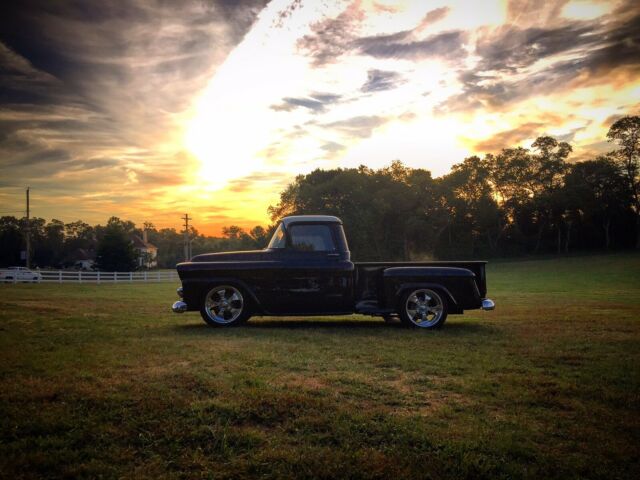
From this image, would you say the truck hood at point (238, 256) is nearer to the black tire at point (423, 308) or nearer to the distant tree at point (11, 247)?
the black tire at point (423, 308)

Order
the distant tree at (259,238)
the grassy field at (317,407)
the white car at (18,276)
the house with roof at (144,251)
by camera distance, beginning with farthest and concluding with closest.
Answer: the house with roof at (144,251), the distant tree at (259,238), the white car at (18,276), the grassy field at (317,407)

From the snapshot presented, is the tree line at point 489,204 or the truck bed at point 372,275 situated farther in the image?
the tree line at point 489,204

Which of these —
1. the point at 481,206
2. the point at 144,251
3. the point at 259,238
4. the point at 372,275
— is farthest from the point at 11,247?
the point at 372,275

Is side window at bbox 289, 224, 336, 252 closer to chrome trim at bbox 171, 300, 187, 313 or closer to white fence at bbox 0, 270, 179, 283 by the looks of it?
chrome trim at bbox 171, 300, 187, 313

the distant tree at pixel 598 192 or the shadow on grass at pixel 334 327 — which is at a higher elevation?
the distant tree at pixel 598 192

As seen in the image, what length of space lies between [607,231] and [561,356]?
70.1 metres

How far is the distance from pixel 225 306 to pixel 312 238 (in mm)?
2367

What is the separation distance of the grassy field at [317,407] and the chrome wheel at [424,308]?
4.44ft

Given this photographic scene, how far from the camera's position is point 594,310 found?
1313cm

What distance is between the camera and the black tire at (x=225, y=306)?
30.9 ft

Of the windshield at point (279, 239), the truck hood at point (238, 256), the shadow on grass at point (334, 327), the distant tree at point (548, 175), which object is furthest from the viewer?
the distant tree at point (548, 175)

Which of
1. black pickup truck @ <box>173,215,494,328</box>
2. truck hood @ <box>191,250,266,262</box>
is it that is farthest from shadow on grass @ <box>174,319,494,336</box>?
truck hood @ <box>191,250,266,262</box>

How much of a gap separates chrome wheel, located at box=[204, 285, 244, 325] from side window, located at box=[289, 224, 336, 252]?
5.41 ft

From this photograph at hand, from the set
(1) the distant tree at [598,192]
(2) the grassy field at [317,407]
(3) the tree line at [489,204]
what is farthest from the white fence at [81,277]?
(1) the distant tree at [598,192]
